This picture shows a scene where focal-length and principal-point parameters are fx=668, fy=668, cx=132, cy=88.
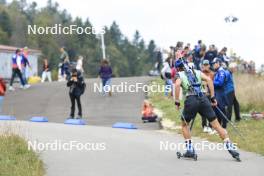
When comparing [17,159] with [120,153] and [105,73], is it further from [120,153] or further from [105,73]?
[105,73]

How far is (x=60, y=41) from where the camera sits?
116250mm

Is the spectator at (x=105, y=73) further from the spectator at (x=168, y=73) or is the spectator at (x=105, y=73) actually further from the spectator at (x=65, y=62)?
the spectator at (x=65, y=62)

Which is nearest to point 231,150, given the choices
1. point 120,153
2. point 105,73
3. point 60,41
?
point 120,153

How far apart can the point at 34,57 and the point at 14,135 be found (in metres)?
47.6

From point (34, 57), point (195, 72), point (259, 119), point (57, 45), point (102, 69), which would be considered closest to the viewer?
point (195, 72)

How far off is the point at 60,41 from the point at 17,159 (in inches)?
4160

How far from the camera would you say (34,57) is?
60344mm

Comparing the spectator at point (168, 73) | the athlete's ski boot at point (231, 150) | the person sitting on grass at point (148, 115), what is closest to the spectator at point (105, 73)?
the spectator at point (168, 73)

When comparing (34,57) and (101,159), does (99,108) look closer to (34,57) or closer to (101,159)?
(101,159)

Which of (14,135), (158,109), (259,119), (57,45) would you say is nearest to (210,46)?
(158,109)

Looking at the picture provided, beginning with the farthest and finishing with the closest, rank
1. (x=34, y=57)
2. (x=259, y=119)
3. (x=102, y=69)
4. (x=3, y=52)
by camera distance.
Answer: (x=34, y=57) → (x=3, y=52) → (x=102, y=69) → (x=259, y=119)

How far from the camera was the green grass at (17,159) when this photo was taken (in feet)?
34.2

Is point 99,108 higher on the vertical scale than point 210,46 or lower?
lower

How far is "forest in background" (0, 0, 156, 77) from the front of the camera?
113m
